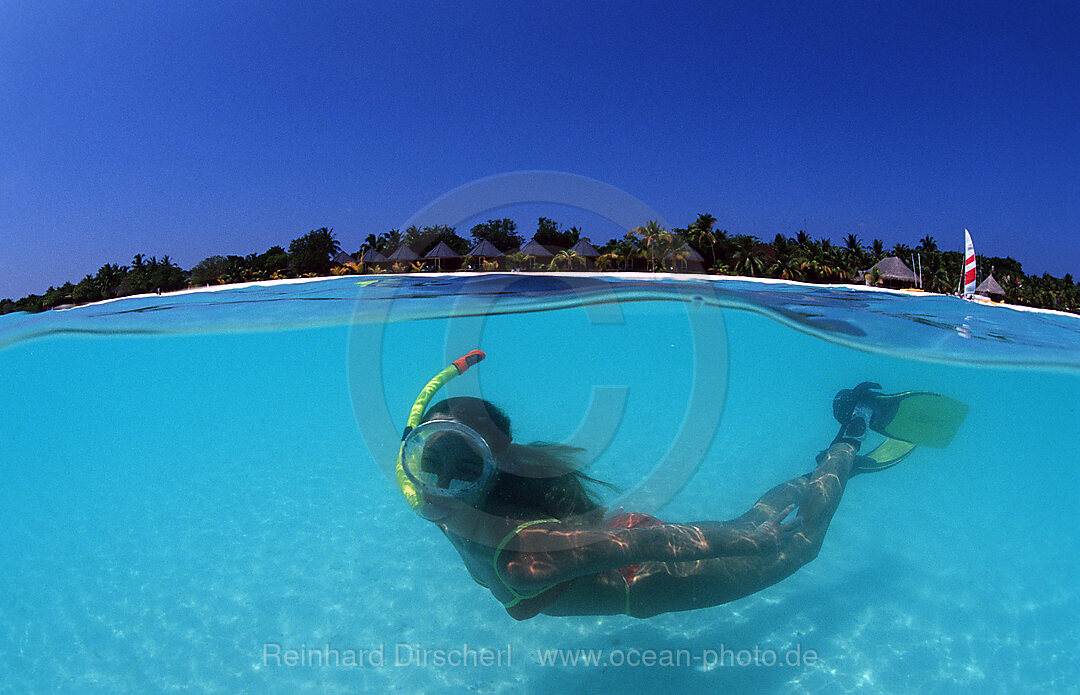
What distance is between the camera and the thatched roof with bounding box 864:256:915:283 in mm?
29484

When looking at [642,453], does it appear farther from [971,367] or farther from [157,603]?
[971,367]

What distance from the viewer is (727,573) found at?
8.09ft

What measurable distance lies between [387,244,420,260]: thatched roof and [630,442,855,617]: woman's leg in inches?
1057

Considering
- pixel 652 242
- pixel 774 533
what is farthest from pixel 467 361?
pixel 652 242

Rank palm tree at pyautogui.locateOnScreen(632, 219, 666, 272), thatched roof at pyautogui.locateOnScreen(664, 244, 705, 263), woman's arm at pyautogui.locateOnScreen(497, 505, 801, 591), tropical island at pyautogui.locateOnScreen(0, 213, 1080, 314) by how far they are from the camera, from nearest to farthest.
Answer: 1. woman's arm at pyautogui.locateOnScreen(497, 505, 801, 591)
2. tropical island at pyautogui.locateOnScreen(0, 213, 1080, 314)
3. palm tree at pyautogui.locateOnScreen(632, 219, 666, 272)
4. thatched roof at pyautogui.locateOnScreen(664, 244, 705, 263)

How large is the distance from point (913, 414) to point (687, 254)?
32164 mm

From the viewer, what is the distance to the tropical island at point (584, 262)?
18.8m

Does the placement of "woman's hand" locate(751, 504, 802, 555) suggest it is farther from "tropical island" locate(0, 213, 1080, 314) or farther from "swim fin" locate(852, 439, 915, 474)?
"tropical island" locate(0, 213, 1080, 314)

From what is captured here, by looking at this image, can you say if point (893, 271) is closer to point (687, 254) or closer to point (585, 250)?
point (687, 254)

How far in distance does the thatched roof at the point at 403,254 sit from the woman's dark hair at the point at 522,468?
27149 mm

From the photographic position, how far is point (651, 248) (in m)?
29.0

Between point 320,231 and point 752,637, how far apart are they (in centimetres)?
4727

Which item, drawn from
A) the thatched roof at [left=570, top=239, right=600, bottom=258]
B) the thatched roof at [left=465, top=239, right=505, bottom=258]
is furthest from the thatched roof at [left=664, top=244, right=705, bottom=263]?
the thatched roof at [left=465, top=239, right=505, bottom=258]

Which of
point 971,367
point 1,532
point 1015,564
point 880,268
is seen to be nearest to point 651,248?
point 880,268
